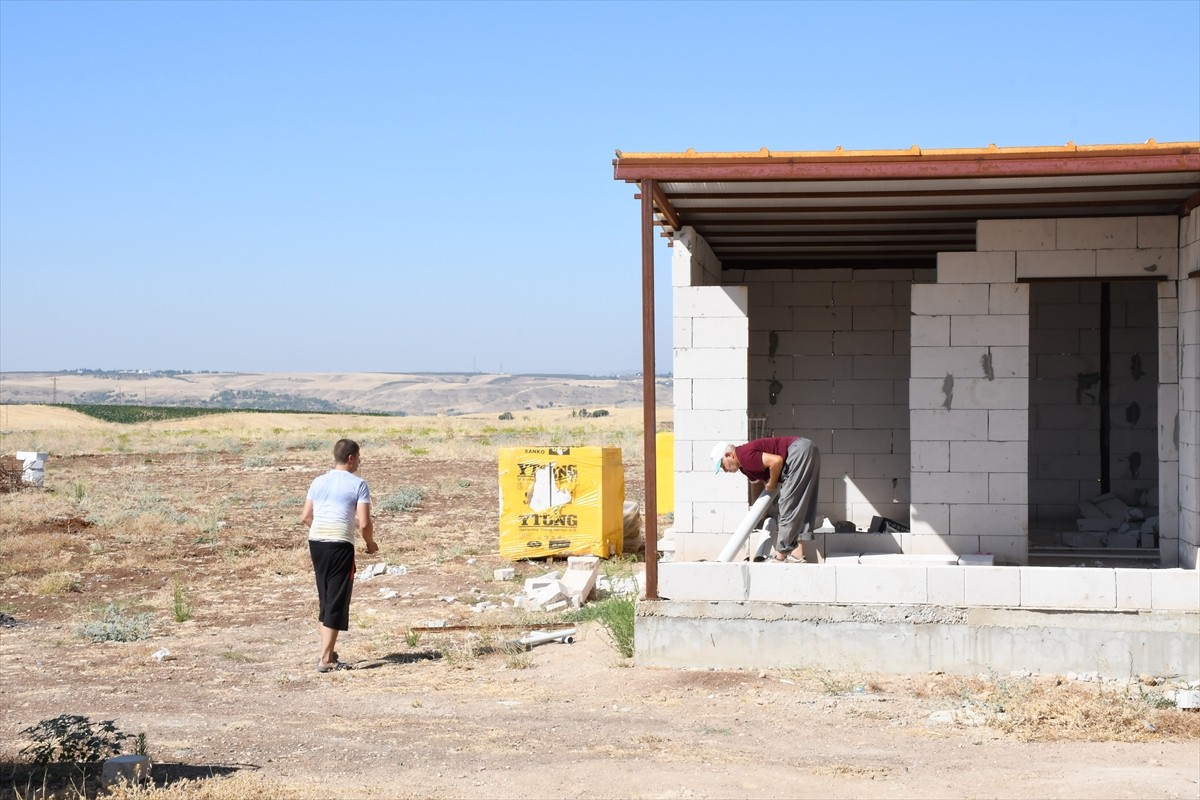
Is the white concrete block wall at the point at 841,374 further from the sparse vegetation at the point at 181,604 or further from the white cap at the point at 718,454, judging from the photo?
the sparse vegetation at the point at 181,604

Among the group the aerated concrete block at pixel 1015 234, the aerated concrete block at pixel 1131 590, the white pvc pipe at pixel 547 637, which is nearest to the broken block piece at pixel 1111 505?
the aerated concrete block at pixel 1015 234

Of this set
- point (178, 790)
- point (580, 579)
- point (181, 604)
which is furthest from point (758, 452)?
point (181, 604)

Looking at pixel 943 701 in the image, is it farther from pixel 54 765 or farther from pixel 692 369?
pixel 54 765

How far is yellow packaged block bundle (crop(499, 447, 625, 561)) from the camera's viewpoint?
51.9 ft

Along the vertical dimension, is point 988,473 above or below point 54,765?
above

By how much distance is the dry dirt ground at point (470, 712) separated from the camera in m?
6.91

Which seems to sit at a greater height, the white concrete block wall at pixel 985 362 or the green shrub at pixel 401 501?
the white concrete block wall at pixel 985 362

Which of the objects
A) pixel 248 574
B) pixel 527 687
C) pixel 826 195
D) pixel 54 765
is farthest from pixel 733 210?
pixel 248 574

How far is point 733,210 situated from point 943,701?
4.52 meters

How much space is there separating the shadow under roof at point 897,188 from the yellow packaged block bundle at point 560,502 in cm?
428

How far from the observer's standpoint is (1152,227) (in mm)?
10438

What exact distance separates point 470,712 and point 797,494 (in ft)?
10.5

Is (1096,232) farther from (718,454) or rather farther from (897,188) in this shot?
(718,454)

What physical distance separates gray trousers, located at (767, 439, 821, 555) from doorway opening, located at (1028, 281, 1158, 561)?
5.13 meters
